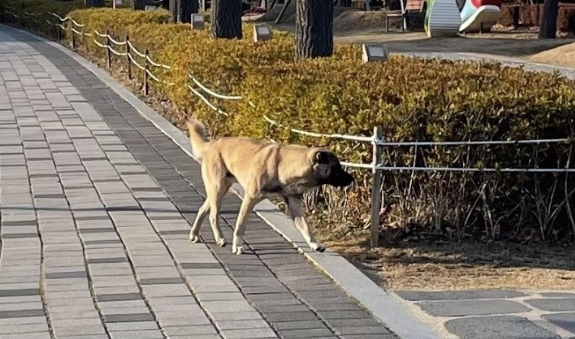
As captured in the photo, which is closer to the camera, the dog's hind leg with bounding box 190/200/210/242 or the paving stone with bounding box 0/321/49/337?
the paving stone with bounding box 0/321/49/337

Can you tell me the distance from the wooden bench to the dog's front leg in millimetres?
33116

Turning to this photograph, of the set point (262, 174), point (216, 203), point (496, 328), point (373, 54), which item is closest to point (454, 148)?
point (262, 174)

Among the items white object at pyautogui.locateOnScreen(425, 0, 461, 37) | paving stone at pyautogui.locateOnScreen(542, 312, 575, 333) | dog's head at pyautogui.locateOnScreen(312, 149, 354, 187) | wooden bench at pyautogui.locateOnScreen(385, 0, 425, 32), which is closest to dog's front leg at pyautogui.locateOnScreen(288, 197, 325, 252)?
dog's head at pyautogui.locateOnScreen(312, 149, 354, 187)

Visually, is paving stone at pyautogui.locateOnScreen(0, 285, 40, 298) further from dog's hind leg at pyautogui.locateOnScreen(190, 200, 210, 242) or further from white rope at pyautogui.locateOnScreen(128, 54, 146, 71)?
white rope at pyautogui.locateOnScreen(128, 54, 146, 71)

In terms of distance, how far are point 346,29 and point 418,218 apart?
34.3 meters

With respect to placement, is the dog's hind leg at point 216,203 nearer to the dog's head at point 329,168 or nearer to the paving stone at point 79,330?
the dog's head at point 329,168

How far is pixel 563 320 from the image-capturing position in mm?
5844

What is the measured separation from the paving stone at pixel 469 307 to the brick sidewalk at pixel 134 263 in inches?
17.2

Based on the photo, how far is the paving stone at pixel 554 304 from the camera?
20.0 ft

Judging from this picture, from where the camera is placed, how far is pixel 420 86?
820 cm

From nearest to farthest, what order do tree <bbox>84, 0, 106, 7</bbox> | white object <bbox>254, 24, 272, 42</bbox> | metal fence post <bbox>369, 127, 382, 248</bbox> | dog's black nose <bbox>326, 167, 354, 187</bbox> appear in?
dog's black nose <bbox>326, 167, 354, 187</bbox>
metal fence post <bbox>369, 127, 382, 248</bbox>
white object <bbox>254, 24, 272, 42</bbox>
tree <bbox>84, 0, 106, 7</bbox>

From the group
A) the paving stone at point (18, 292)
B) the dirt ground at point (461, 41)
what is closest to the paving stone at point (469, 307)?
the paving stone at point (18, 292)

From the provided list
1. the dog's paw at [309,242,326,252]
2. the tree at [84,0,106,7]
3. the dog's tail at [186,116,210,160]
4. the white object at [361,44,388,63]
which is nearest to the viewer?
the dog's paw at [309,242,326,252]

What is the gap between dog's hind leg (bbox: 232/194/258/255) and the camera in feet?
23.5
